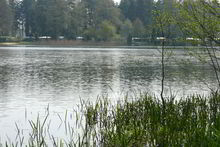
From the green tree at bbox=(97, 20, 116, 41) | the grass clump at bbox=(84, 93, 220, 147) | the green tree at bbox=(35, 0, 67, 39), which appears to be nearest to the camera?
the grass clump at bbox=(84, 93, 220, 147)

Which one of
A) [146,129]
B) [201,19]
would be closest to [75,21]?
[201,19]

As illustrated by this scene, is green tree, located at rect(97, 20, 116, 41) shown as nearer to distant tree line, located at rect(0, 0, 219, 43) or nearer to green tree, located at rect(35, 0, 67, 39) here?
distant tree line, located at rect(0, 0, 219, 43)

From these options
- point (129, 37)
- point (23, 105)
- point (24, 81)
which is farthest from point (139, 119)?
point (129, 37)

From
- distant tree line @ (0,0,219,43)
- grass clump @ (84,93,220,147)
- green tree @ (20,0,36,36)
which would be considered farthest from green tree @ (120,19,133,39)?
grass clump @ (84,93,220,147)

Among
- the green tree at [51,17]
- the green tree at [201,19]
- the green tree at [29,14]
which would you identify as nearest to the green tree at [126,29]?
the green tree at [51,17]

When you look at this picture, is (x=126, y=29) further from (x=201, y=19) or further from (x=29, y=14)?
(x=201, y=19)

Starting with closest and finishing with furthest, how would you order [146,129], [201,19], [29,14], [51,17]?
[146,129]
[201,19]
[51,17]
[29,14]

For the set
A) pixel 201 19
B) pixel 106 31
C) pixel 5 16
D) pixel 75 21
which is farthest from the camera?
pixel 5 16

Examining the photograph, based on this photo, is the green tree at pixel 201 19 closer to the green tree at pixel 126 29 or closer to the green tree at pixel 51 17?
the green tree at pixel 126 29

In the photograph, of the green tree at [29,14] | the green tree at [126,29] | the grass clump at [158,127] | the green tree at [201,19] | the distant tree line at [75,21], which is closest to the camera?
the grass clump at [158,127]

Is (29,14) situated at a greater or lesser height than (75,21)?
greater

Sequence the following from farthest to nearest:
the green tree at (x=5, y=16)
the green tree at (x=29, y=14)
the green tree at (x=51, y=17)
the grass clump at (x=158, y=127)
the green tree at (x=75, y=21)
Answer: the green tree at (x=29, y=14) < the green tree at (x=5, y=16) < the green tree at (x=75, y=21) < the green tree at (x=51, y=17) < the grass clump at (x=158, y=127)

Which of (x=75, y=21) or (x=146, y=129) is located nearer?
(x=146, y=129)

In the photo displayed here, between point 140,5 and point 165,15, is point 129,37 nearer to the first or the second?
point 140,5
